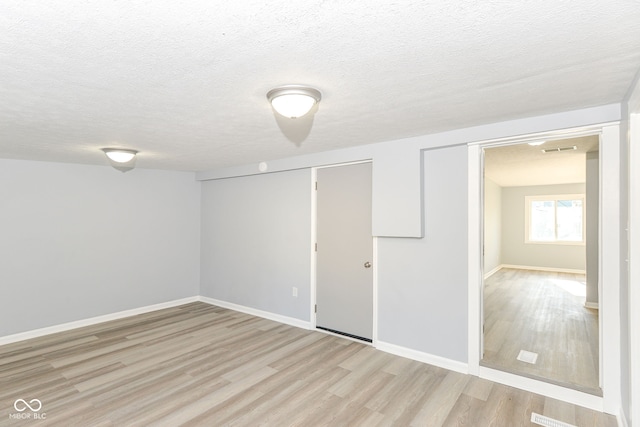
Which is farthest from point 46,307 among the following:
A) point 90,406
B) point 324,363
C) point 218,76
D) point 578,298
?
point 578,298

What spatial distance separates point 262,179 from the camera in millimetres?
5105

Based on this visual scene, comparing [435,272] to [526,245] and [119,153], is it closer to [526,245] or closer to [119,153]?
[119,153]

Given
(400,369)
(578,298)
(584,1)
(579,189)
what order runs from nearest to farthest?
1. (584,1)
2. (400,369)
3. (578,298)
4. (579,189)

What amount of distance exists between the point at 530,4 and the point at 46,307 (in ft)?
19.0

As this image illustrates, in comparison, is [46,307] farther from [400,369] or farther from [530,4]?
[530,4]

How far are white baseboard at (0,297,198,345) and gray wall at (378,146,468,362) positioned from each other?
3.81 m

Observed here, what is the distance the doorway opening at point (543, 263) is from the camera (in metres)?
3.35

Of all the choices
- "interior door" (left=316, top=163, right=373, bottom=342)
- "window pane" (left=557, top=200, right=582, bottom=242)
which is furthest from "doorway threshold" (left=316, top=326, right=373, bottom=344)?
"window pane" (left=557, top=200, right=582, bottom=242)

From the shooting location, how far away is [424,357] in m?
3.45

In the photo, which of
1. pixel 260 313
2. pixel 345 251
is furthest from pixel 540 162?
pixel 260 313

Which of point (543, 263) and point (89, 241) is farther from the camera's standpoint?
point (543, 263)

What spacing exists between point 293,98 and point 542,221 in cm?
958

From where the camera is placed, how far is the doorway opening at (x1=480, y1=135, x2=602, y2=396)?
11.0 ft

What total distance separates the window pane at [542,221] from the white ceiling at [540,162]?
812mm
